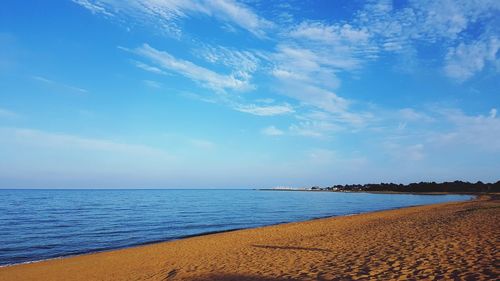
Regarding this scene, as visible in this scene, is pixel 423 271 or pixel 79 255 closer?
pixel 423 271

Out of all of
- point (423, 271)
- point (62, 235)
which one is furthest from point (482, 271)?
point (62, 235)

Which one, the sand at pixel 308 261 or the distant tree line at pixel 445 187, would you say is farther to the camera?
the distant tree line at pixel 445 187

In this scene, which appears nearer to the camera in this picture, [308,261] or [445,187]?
[308,261]

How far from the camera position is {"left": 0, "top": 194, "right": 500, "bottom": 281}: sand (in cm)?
919

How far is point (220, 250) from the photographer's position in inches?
622

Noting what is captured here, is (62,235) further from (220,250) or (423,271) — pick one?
(423,271)

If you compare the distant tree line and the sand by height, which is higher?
the distant tree line

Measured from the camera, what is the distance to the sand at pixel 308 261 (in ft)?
30.1

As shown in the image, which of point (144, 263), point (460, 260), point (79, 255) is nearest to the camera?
point (460, 260)

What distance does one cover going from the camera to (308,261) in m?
11.4

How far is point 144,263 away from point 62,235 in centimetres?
1302

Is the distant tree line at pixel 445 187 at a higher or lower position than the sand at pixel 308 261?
higher

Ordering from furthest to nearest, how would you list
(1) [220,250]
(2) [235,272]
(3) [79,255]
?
(3) [79,255] < (1) [220,250] < (2) [235,272]

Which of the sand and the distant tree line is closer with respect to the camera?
the sand
